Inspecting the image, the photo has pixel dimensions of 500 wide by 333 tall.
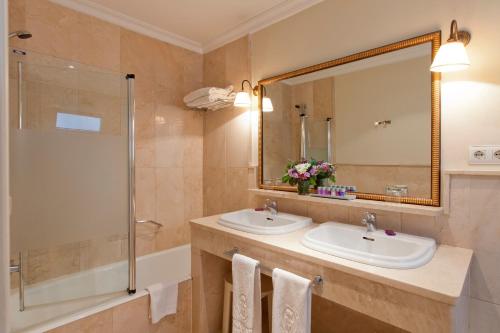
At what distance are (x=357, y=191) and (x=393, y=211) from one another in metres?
0.24

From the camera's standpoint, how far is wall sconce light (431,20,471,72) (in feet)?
3.90

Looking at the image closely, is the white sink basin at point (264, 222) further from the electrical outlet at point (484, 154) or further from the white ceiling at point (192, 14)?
the white ceiling at point (192, 14)

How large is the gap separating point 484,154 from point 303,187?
0.95 meters

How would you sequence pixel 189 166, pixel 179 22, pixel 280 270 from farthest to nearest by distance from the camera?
pixel 189 166, pixel 179 22, pixel 280 270

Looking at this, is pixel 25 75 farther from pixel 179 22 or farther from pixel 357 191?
pixel 357 191

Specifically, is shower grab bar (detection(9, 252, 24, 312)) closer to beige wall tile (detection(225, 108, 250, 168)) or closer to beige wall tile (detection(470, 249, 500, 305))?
beige wall tile (detection(225, 108, 250, 168))

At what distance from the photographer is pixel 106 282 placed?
6.39ft

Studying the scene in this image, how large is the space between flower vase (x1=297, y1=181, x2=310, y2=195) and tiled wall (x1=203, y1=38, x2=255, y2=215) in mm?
557

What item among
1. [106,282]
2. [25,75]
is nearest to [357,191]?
[106,282]

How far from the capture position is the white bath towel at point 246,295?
1.50m

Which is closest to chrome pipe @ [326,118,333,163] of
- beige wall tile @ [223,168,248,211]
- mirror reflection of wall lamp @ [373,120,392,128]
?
mirror reflection of wall lamp @ [373,120,392,128]

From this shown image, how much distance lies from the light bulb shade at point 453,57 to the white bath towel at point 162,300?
6.82 ft

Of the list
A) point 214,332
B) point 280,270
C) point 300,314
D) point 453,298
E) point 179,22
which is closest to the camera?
point 453,298

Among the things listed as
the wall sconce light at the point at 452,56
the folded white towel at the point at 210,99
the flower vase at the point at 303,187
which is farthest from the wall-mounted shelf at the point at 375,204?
the folded white towel at the point at 210,99
